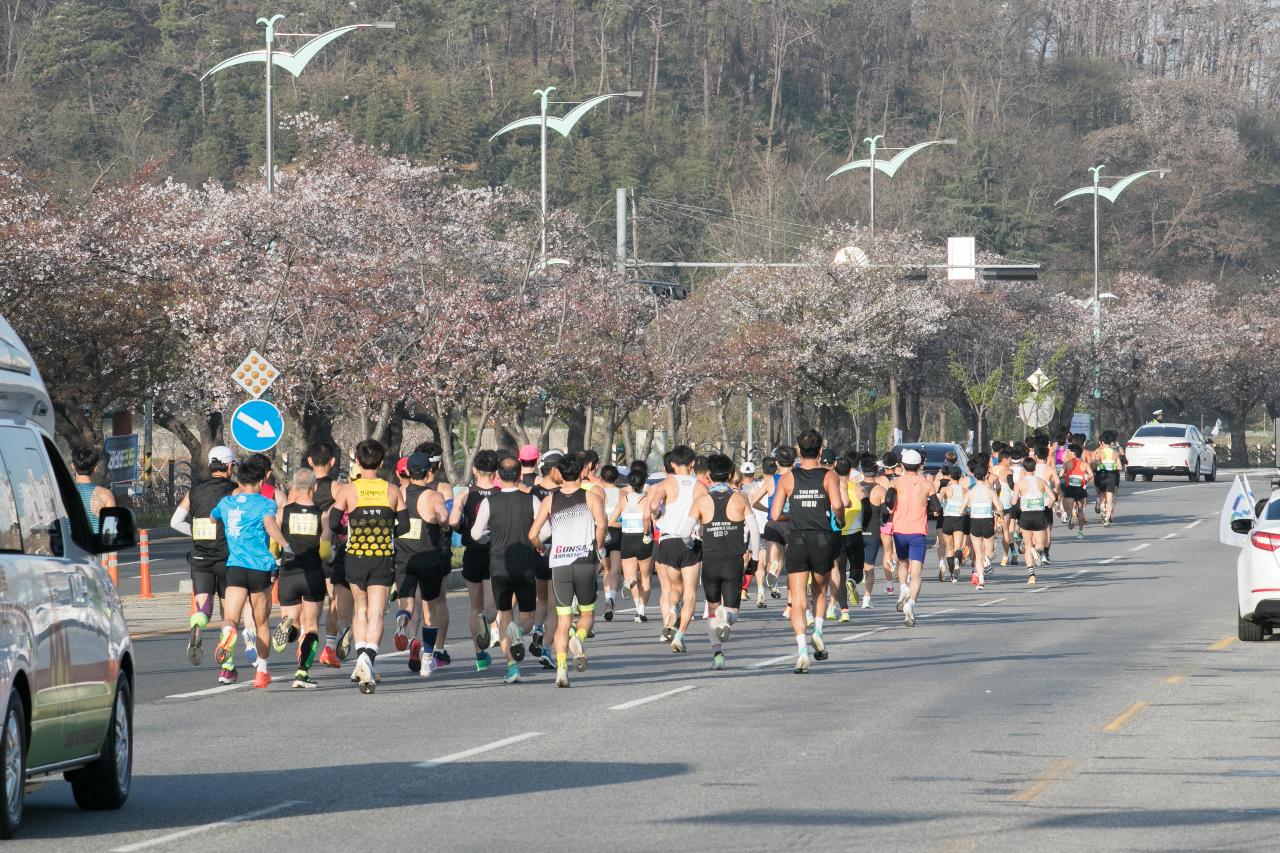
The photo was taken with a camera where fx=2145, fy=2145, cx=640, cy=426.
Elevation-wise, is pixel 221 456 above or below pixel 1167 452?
below

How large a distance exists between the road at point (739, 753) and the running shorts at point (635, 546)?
7.98ft

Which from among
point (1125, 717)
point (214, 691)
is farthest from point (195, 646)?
point (1125, 717)

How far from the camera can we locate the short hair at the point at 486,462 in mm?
16044

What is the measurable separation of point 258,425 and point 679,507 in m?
7.80

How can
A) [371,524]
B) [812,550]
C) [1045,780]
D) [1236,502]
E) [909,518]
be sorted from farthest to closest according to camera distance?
[1236,502] → [909,518] → [812,550] → [371,524] → [1045,780]

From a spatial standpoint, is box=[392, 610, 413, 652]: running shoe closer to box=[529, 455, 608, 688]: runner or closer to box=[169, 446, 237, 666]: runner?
box=[169, 446, 237, 666]: runner

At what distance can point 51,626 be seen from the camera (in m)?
8.81

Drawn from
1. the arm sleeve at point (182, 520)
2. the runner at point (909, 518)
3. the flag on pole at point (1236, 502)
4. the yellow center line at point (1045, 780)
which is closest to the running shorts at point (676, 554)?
the runner at point (909, 518)

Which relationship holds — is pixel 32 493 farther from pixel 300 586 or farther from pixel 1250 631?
pixel 1250 631

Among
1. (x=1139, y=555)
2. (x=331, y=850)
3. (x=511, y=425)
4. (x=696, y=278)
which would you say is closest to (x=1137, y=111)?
(x=696, y=278)

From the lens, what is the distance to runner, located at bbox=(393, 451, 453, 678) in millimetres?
15906

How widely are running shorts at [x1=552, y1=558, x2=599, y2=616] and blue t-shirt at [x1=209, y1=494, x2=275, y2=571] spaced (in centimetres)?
208

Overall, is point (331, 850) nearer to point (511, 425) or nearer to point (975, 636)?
point (975, 636)

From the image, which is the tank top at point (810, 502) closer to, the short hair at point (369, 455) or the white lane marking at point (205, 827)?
the short hair at point (369, 455)
